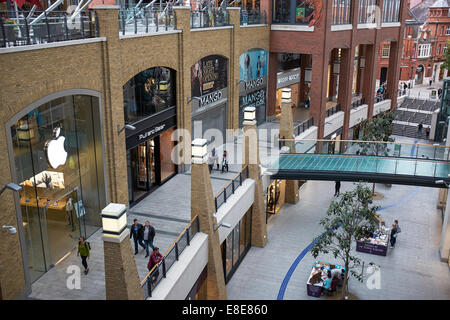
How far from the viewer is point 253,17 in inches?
1172

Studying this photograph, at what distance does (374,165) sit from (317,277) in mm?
8208

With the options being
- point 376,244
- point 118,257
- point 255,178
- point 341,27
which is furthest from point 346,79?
point 118,257

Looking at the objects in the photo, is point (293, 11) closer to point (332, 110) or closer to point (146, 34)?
point (332, 110)

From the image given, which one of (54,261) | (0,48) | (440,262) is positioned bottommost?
(440,262)

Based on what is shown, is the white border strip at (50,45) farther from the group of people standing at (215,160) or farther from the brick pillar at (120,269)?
the group of people standing at (215,160)

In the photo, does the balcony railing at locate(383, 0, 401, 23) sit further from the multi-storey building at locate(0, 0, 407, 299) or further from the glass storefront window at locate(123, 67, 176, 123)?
the glass storefront window at locate(123, 67, 176, 123)

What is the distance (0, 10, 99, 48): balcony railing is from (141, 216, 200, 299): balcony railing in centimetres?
712

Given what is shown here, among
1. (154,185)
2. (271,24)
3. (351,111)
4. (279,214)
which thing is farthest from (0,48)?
(351,111)

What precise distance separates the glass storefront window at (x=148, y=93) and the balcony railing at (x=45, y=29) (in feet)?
10.7

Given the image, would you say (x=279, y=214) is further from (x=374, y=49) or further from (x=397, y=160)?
(x=374, y=49)

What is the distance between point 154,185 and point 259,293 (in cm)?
694

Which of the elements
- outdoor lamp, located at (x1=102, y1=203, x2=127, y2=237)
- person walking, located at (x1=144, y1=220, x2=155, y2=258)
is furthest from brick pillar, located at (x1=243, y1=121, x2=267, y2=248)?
outdoor lamp, located at (x1=102, y1=203, x2=127, y2=237)

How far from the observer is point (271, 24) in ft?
104

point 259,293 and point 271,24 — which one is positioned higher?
point 271,24
